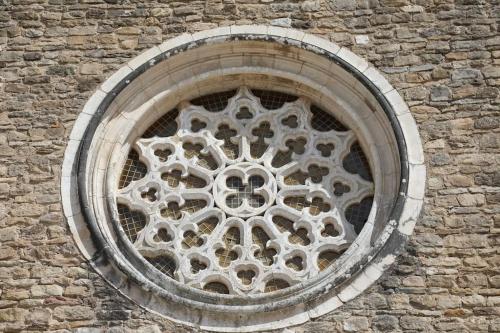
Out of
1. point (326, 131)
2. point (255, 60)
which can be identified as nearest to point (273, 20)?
point (255, 60)

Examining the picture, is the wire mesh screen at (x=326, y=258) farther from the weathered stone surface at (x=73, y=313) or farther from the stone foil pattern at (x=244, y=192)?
the weathered stone surface at (x=73, y=313)

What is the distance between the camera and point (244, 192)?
10.1 m

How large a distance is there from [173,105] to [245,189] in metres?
1.27

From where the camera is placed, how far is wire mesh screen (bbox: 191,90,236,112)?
35.4 feet

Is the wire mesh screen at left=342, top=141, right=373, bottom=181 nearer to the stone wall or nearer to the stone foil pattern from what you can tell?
the stone foil pattern

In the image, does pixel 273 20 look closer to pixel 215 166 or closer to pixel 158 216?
pixel 215 166

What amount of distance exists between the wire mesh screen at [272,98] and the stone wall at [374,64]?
717 mm

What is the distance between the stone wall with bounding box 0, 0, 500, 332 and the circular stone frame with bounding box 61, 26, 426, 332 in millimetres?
107

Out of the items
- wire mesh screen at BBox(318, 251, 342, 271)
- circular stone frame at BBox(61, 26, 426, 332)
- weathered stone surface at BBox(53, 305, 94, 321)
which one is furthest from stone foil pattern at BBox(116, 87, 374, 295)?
weathered stone surface at BBox(53, 305, 94, 321)


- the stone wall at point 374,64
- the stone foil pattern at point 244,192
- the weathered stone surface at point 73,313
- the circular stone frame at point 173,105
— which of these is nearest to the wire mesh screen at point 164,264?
the stone foil pattern at point 244,192

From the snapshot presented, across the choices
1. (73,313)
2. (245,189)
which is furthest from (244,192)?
(73,313)

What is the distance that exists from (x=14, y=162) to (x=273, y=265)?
8.64 ft

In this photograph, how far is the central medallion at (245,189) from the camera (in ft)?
32.5

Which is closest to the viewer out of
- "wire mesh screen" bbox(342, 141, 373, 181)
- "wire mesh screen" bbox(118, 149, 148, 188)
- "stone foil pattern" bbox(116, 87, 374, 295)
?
"stone foil pattern" bbox(116, 87, 374, 295)
